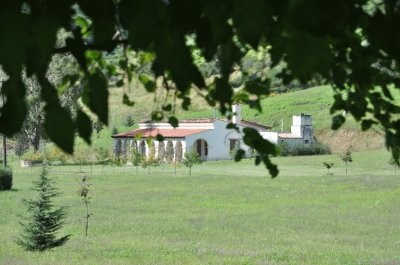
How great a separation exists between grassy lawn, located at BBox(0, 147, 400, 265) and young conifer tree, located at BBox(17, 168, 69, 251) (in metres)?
0.37

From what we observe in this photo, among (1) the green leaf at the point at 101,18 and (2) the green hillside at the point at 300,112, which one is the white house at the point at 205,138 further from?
(1) the green leaf at the point at 101,18

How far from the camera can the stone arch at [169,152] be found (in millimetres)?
68012

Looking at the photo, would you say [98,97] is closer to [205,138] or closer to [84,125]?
[84,125]

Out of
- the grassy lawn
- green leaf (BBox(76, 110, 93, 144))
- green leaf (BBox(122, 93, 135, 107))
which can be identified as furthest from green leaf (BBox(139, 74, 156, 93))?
the grassy lawn

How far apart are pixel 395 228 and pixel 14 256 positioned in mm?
11853

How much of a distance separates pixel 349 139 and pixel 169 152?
2027 centimetres

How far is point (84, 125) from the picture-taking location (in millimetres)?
1462

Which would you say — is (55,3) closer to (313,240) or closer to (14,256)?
(14,256)

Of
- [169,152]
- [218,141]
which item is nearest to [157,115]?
[169,152]

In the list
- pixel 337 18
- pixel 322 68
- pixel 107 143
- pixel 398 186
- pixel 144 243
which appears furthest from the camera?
→ pixel 107 143

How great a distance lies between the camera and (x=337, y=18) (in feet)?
4.27

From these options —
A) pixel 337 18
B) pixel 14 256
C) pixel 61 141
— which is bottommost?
pixel 14 256

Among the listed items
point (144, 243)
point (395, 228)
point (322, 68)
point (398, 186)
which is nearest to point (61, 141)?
point (322, 68)

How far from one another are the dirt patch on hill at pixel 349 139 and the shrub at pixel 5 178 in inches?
1653
